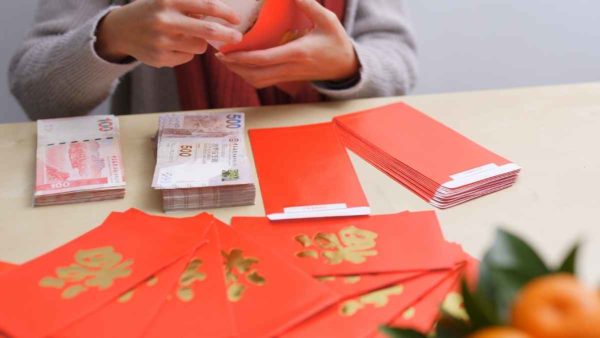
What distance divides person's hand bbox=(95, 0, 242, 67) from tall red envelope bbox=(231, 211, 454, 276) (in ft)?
0.87

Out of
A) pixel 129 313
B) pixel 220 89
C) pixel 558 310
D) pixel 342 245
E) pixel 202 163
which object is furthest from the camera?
pixel 220 89

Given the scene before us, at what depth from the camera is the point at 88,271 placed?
0.65m

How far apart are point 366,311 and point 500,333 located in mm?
240

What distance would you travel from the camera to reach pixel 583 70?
1807 mm

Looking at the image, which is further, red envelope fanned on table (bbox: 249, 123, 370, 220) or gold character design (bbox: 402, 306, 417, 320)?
red envelope fanned on table (bbox: 249, 123, 370, 220)

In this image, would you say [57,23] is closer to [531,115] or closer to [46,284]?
[46,284]

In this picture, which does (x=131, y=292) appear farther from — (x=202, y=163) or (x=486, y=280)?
(x=486, y=280)

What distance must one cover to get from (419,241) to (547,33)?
1214mm

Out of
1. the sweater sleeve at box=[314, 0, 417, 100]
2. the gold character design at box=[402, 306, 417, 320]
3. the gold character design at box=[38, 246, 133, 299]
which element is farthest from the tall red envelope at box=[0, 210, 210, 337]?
the sweater sleeve at box=[314, 0, 417, 100]

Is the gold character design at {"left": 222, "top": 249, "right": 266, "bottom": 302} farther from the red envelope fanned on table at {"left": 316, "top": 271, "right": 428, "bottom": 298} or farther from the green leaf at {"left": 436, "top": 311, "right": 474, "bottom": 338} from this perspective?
the green leaf at {"left": 436, "top": 311, "right": 474, "bottom": 338}

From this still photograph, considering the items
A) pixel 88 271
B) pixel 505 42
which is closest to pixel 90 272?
pixel 88 271

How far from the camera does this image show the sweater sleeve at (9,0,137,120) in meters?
0.96

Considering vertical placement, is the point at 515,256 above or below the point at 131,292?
above

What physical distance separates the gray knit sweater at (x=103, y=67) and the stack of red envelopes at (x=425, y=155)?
89 mm
